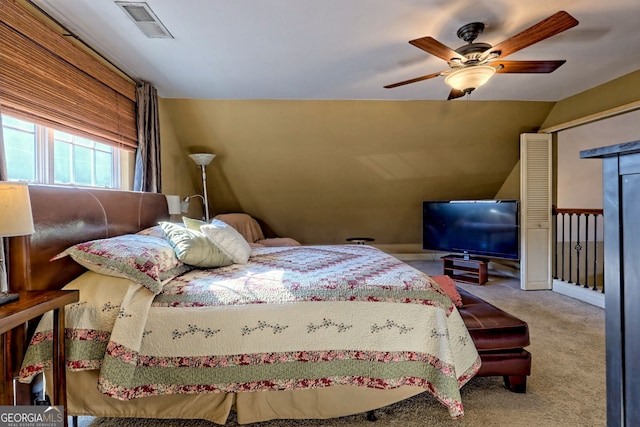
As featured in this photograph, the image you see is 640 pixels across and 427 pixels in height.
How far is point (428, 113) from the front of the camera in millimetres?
3941

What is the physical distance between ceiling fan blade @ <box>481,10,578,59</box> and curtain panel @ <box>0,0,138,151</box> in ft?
9.12

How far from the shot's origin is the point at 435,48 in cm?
194

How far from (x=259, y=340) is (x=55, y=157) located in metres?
2.00

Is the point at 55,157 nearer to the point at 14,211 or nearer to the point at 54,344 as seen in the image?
the point at 14,211

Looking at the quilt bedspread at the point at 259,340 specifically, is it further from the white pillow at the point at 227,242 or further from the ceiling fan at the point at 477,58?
the ceiling fan at the point at 477,58

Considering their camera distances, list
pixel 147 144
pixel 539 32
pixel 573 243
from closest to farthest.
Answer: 1. pixel 539 32
2. pixel 147 144
3. pixel 573 243

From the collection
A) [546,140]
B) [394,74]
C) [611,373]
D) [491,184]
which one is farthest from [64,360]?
[491,184]

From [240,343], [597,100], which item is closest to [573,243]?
[597,100]

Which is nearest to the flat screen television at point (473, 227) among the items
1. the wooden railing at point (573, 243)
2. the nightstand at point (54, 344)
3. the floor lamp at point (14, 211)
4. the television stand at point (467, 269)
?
the television stand at point (467, 269)

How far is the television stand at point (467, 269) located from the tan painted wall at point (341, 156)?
3.13 feet

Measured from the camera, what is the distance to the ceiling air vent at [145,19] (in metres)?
1.92

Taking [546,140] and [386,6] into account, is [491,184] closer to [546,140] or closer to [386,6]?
[546,140]

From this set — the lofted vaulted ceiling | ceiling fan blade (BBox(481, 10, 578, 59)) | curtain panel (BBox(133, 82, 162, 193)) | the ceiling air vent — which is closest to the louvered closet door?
the lofted vaulted ceiling

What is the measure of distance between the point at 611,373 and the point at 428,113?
11.9 ft
